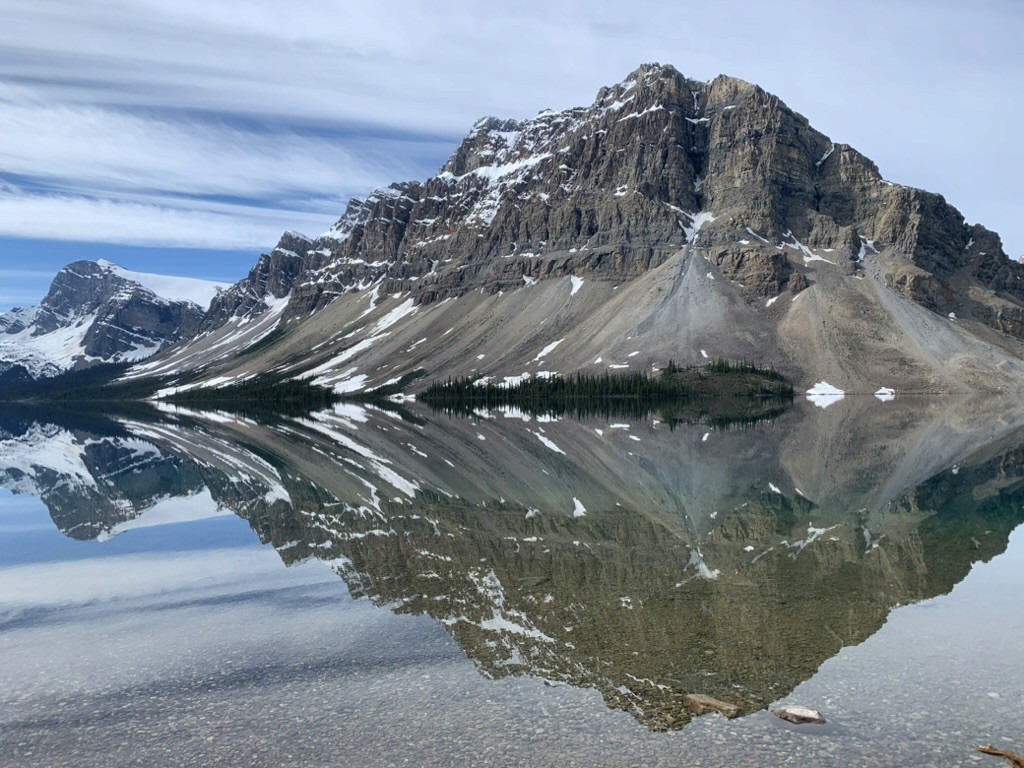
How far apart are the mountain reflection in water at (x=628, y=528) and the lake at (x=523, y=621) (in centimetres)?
16

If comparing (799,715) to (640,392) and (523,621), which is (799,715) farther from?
(640,392)

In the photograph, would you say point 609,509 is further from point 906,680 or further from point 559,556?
point 906,680

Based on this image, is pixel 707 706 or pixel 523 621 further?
pixel 523 621

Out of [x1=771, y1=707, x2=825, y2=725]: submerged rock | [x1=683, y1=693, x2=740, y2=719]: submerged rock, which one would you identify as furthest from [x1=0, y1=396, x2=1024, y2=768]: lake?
[x1=771, y1=707, x2=825, y2=725]: submerged rock

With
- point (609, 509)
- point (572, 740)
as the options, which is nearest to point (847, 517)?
point (609, 509)

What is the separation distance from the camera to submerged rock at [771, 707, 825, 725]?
1425 cm

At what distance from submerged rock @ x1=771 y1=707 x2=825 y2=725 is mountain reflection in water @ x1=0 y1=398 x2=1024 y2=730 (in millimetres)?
589

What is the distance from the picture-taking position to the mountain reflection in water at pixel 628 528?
1831cm

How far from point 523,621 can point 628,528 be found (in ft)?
44.0

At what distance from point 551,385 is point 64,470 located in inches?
4766

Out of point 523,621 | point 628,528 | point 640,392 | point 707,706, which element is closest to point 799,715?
point 707,706

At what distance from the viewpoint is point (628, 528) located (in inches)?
1304

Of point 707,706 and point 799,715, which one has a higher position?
point 799,715

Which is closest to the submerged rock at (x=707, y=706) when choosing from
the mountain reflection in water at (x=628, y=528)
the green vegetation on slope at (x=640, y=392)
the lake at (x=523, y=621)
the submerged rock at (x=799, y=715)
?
the lake at (x=523, y=621)
